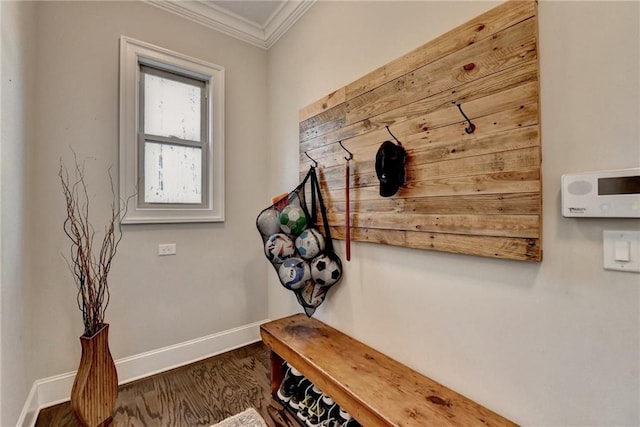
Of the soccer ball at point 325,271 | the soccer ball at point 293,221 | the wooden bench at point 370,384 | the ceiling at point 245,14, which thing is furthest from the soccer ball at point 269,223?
the ceiling at point 245,14

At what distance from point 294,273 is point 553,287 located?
1319mm

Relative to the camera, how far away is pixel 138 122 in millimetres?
2201

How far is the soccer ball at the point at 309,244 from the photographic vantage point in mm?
1860

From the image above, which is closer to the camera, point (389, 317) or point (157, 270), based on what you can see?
point (389, 317)

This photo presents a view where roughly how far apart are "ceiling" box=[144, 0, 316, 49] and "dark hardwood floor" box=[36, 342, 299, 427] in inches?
121

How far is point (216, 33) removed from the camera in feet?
8.32

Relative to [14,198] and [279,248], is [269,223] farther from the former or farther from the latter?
[14,198]

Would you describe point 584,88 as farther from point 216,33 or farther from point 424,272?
point 216,33

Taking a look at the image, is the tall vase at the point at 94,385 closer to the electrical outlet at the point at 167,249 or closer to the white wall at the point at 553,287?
the electrical outlet at the point at 167,249

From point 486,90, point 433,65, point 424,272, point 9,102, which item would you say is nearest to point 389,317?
point 424,272

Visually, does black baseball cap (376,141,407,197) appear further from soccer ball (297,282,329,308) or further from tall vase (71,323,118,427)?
tall vase (71,323,118,427)

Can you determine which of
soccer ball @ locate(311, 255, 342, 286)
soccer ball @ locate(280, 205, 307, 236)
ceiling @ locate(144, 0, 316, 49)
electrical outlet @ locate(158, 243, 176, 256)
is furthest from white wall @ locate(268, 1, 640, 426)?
electrical outlet @ locate(158, 243, 176, 256)

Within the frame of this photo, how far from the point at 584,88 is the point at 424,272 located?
3.15 ft

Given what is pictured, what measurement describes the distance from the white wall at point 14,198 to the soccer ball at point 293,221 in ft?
4.76
